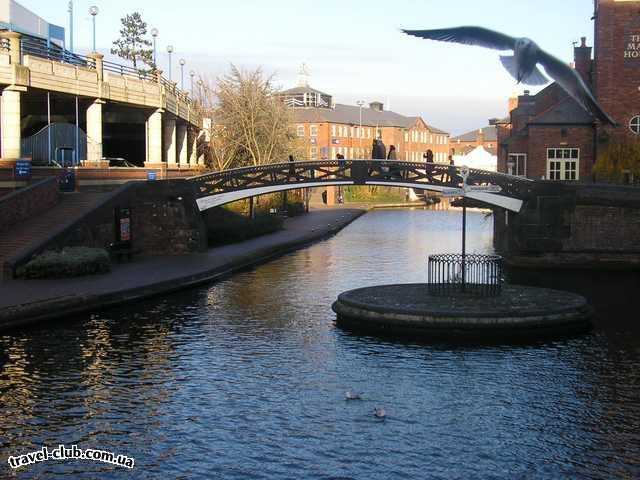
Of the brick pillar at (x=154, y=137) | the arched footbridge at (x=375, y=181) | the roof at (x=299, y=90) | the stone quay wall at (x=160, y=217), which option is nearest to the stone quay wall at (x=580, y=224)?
the arched footbridge at (x=375, y=181)

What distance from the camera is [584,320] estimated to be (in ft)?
76.3

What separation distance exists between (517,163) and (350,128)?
247 feet

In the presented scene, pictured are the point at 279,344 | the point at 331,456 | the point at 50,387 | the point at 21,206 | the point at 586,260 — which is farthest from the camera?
the point at 586,260

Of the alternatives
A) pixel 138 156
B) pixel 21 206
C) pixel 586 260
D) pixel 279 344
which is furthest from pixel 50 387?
pixel 138 156

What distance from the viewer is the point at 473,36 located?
25672mm

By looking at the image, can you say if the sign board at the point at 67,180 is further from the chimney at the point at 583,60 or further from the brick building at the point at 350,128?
the brick building at the point at 350,128

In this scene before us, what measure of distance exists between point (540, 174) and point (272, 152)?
76.7ft

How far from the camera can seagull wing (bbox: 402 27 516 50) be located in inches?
998

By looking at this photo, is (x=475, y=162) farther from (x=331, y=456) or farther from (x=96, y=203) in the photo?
(x=331, y=456)

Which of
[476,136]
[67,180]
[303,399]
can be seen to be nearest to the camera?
[303,399]

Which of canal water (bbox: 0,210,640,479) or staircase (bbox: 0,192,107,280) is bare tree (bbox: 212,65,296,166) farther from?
canal water (bbox: 0,210,640,479)

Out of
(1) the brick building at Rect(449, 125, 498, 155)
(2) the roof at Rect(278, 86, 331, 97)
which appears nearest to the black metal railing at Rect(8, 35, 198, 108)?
(2) the roof at Rect(278, 86, 331, 97)

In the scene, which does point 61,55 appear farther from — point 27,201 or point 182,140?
point 182,140

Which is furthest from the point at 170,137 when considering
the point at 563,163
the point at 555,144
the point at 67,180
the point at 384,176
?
the point at 563,163
